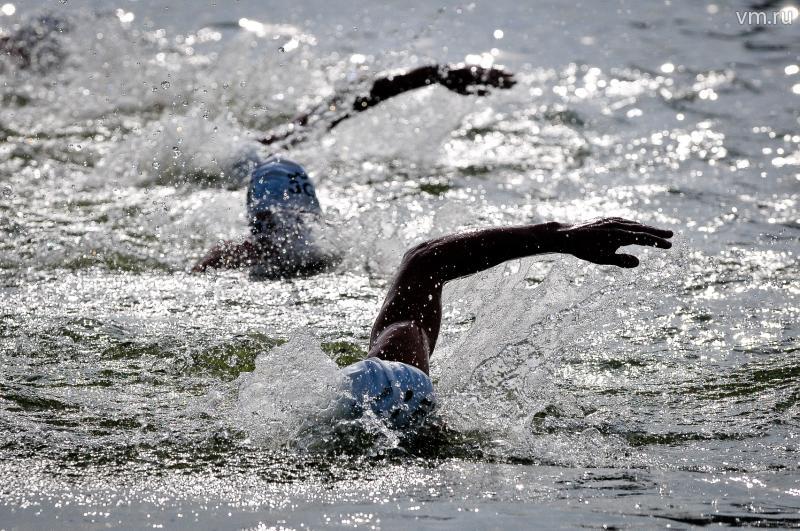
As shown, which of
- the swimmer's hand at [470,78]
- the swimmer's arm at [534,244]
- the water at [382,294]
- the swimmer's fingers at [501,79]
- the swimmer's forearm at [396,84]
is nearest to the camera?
the water at [382,294]

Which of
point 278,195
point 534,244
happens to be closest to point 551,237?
point 534,244

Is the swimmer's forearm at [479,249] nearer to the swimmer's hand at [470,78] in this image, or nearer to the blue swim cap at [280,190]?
the blue swim cap at [280,190]

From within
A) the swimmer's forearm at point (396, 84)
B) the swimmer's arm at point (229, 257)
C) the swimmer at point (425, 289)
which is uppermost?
the swimmer's forearm at point (396, 84)

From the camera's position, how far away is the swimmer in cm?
400

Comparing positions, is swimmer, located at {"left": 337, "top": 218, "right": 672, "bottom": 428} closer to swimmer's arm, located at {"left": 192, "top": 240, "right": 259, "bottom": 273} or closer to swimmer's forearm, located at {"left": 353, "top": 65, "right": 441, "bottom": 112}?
swimmer's arm, located at {"left": 192, "top": 240, "right": 259, "bottom": 273}

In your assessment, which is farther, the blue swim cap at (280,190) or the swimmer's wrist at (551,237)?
the blue swim cap at (280,190)

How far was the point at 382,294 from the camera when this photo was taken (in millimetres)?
6234

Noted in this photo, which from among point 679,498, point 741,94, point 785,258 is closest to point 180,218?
point 785,258

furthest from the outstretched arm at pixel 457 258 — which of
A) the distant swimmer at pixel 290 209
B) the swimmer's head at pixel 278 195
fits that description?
the swimmer's head at pixel 278 195

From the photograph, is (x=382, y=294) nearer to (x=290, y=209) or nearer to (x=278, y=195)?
(x=290, y=209)

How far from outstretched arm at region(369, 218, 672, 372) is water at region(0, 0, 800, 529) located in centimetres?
29

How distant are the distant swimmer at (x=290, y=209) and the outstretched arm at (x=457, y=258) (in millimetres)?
1954

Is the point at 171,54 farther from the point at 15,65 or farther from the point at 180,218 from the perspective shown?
the point at 180,218

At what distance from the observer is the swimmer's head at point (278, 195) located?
22.6ft
